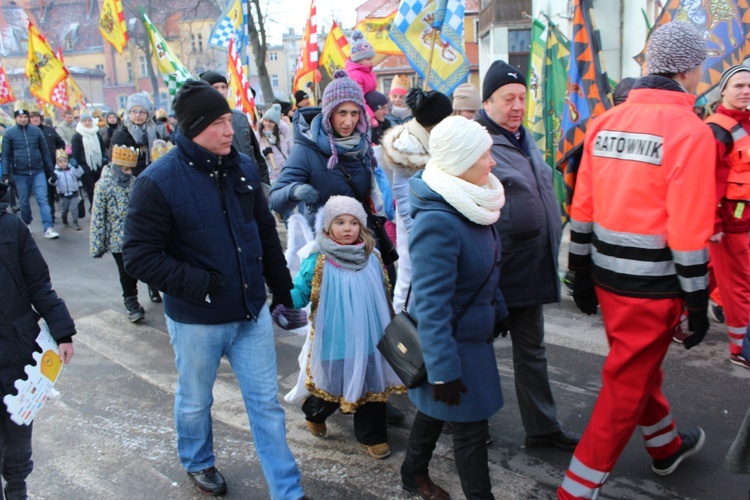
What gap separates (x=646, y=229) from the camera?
115 inches

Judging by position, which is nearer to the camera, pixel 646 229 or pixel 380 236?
pixel 646 229

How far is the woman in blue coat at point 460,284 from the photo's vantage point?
2.79 m

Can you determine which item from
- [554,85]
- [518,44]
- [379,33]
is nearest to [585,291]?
[554,85]

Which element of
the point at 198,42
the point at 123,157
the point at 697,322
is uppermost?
the point at 198,42

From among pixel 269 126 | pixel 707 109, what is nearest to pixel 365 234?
pixel 707 109

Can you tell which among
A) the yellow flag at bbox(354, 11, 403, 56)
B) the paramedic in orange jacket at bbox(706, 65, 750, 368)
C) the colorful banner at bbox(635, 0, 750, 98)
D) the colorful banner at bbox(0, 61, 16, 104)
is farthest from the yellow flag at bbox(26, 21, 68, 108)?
the paramedic in orange jacket at bbox(706, 65, 750, 368)

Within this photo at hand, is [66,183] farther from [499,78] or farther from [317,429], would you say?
[499,78]

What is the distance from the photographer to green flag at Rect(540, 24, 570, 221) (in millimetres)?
8062

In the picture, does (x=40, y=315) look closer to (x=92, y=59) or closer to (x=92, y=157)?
(x=92, y=157)

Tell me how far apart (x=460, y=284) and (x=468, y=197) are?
388 millimetres

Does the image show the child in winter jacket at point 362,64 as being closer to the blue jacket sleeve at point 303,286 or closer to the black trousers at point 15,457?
the blue jacket sleeve at point 303,286

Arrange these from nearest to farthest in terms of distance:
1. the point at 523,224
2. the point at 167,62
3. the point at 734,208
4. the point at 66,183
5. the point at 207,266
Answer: the point at 207,266, the point at 523,224, the point at 734,208, the point at 167,62, the point at 66,183

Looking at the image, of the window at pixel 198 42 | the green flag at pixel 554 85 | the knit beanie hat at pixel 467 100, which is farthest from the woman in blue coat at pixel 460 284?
the window at pixel 198 42

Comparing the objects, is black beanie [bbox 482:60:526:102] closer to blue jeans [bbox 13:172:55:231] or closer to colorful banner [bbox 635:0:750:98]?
colorful banner [bbox 635:0:750:98]
